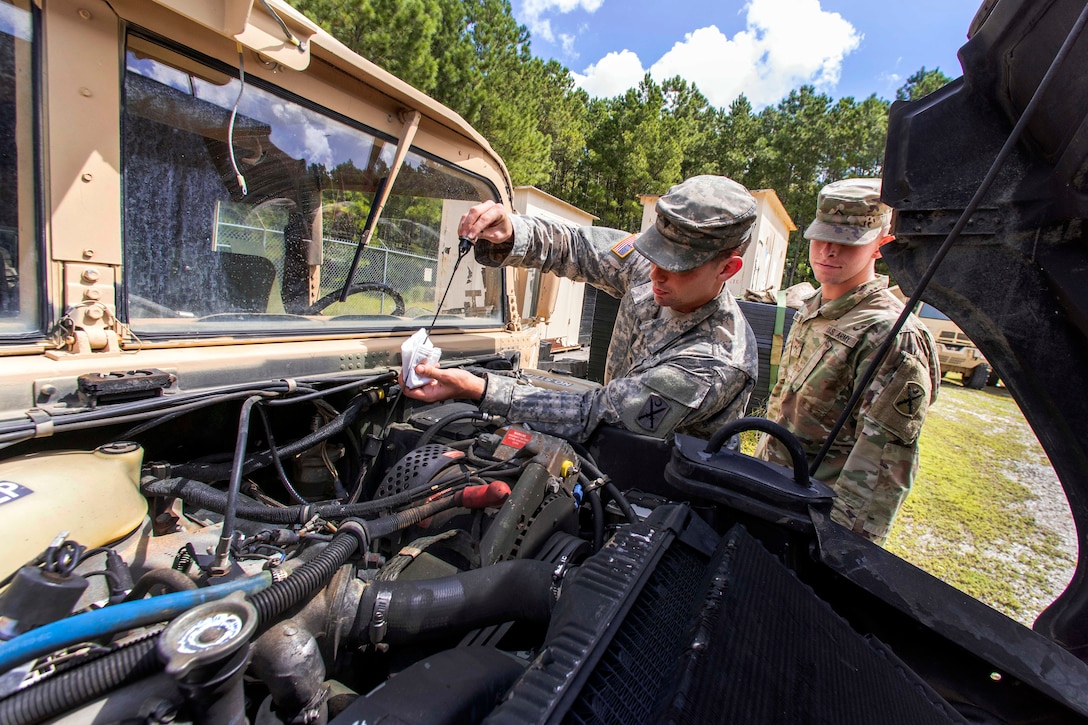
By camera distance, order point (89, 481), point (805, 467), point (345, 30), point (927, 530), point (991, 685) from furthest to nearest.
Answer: point (345, 30)
point (927, 530)
point (805, 467)
point (89, 481)
point (991, 685)

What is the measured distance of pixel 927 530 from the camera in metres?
4.44

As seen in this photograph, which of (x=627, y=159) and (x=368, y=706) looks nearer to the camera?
(x=368, y=706)

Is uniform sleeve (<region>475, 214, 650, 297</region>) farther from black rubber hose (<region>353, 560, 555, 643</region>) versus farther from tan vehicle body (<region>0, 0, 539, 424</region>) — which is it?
black rubber hose (<region>353, 560, 555, 643</region>)

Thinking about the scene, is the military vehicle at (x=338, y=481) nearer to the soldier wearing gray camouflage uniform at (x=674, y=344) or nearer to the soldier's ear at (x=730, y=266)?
the soldier wearing gray camouflage uniform at (x=674, y=344)

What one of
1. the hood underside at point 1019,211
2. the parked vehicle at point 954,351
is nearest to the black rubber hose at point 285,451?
the hood underside at point 1019,211

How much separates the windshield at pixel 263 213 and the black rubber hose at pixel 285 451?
32 cm

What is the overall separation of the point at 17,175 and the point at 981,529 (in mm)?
6143

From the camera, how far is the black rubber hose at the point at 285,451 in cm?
155

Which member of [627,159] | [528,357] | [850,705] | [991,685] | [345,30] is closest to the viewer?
[850,705]

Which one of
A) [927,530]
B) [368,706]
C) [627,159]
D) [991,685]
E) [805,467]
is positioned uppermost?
[627,159]

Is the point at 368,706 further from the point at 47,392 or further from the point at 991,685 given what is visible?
the point at 991,685

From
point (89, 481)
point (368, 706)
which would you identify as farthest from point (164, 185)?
point (368, 706)

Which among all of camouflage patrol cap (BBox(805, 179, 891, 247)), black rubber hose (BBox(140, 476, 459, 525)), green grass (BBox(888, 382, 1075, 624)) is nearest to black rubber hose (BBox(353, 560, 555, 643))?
black rubber hose (BBox(140, 476, 459, 525))

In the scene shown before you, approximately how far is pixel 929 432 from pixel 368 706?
8792 millimetres
